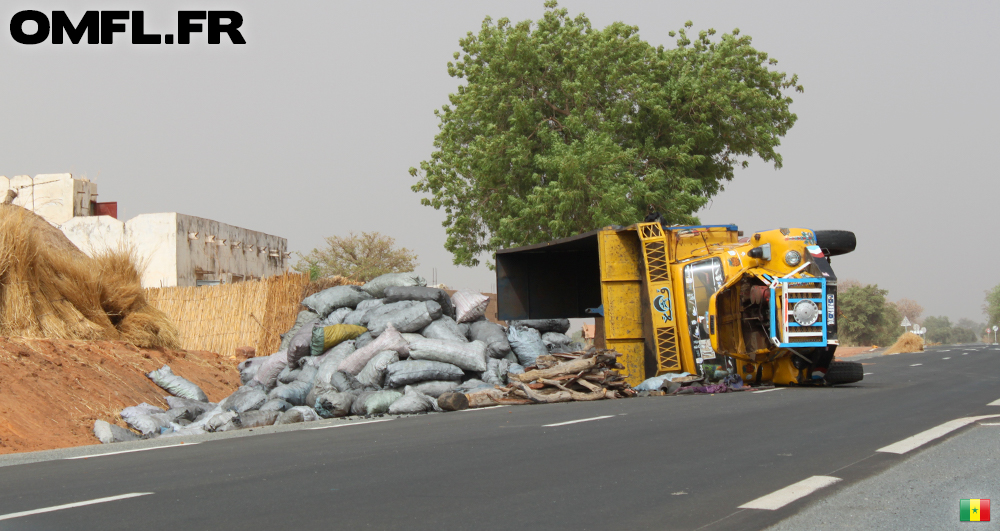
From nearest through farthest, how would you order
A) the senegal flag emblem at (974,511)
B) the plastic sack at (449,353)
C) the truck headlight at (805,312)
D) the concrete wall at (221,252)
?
the senegal flag emblem at (974,511) < the truck headlight at (805,312) < the plastic sack at (449,353) < the concrete wall at (221,252)

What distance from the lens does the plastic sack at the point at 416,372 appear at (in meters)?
13.3

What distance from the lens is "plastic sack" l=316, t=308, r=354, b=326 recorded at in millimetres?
16297

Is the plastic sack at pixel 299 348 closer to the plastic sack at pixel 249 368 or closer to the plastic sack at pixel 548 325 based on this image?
the plastic sack at pixel 249 368

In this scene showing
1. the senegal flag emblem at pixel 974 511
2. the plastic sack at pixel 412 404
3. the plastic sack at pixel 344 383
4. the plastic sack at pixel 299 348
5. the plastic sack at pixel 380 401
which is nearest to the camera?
the senegal flag emblem at pixel 974 511

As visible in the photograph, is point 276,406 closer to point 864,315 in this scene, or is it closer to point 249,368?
point 249,368

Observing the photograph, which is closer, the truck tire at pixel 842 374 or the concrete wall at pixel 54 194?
the truck tire at pixel 842 374

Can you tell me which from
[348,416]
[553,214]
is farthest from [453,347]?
[553,214]

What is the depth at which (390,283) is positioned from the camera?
56.6 feet

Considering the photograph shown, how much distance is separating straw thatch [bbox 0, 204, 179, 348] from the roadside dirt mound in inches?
17.5

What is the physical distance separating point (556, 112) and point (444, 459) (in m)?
21.5

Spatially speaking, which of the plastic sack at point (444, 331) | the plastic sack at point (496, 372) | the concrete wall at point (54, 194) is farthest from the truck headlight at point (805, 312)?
the concrete wall at point (54, 194)

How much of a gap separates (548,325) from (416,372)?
4.45 metres

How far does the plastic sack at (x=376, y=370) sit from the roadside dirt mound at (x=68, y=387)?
3.49 metres

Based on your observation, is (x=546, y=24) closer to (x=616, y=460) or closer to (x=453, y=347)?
(x=453, y=347)
